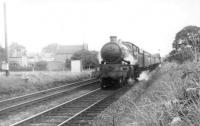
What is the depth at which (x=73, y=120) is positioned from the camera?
8.09 meters

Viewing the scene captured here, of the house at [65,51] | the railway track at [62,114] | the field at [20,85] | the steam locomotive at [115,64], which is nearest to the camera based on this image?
the railway track at [62,114]

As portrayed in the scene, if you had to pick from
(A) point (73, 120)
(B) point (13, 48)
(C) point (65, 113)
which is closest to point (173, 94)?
(A) point (73, 120)

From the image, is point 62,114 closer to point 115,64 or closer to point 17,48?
point 115,64

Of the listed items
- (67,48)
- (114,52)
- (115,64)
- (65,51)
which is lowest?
(115,64)

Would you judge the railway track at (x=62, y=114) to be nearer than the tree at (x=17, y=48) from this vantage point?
Yes

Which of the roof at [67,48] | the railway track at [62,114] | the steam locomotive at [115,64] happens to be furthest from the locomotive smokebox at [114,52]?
the roof at [67,48]

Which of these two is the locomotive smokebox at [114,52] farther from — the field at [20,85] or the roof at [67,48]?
the roof at [67,48]

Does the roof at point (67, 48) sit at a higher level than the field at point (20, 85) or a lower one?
higher

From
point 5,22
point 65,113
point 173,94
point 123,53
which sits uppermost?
point 5,22

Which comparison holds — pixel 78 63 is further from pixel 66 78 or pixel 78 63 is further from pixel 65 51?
pixel 65 51

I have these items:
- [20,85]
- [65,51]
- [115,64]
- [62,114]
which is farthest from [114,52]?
[65,51]

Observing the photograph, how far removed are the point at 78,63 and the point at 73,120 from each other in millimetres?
25562

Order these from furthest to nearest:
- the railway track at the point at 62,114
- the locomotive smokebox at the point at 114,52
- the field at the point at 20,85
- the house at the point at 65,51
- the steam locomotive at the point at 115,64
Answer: the house at the point at 65,51 < the locomotive smokebox at the point at 114,52 < the steam locomotive at the point at 115,64 < the field at the point at 20,85 < the railway track at the point at 62,114

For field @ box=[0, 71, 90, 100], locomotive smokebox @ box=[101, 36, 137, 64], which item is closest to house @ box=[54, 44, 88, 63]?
field @ box=[0, 71, 90, 100]
